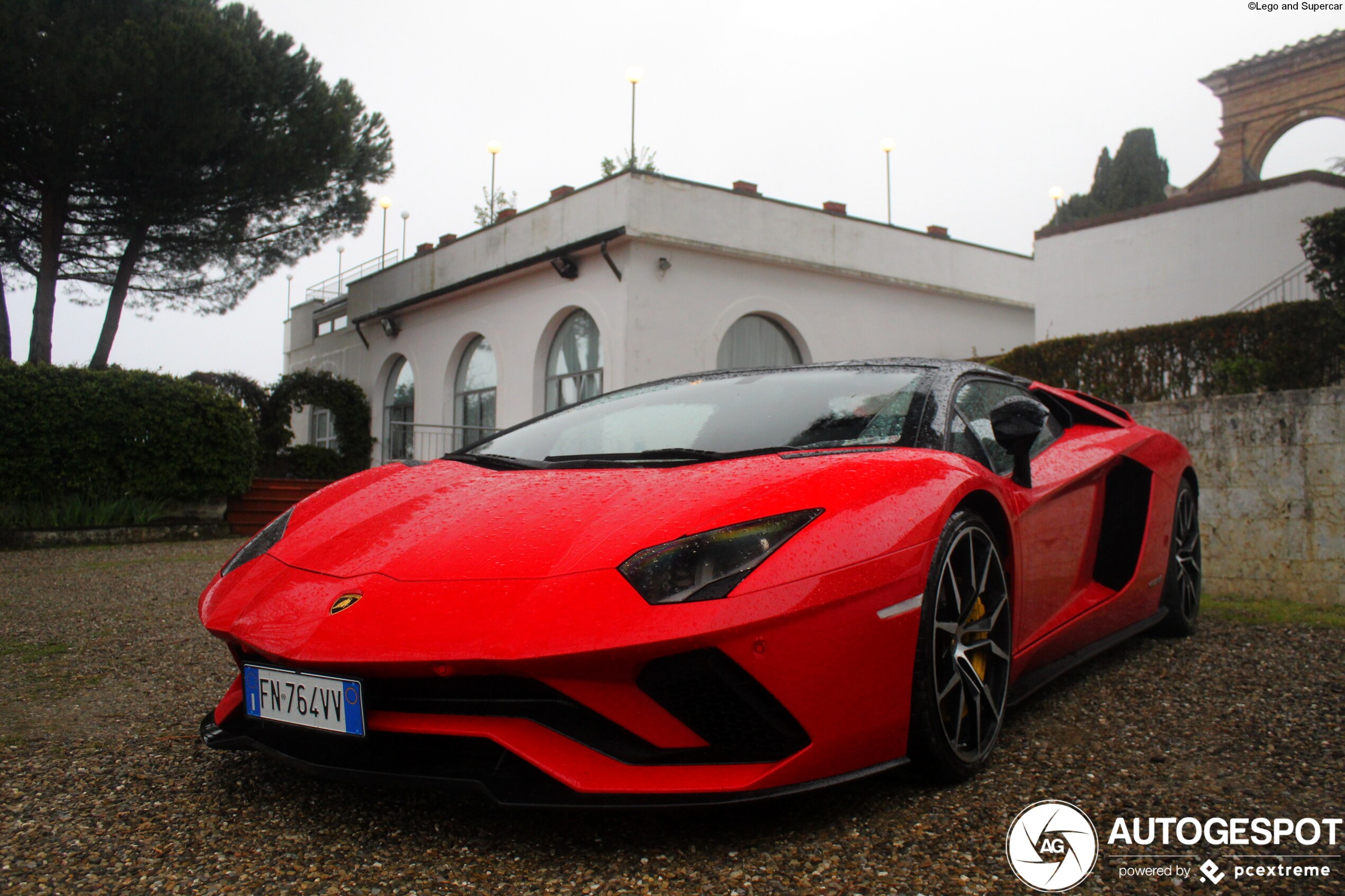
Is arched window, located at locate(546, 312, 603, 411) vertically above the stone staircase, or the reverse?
arched window, located at locate(546, 312, 603, 411)

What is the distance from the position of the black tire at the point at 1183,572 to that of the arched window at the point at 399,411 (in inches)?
635

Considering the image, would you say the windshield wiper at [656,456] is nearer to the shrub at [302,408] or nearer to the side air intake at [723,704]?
the side air intake at [723,704]

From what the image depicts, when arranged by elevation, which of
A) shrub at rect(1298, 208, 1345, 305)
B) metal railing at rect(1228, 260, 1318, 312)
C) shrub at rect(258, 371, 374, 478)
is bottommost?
shrub at rect(258, 371, 374, 478)

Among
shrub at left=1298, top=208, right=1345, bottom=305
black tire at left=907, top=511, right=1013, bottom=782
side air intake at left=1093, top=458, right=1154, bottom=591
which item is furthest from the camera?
shrub at left=1298, top=208, right=1345, bottom=305

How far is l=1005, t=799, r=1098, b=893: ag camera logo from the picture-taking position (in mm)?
1785

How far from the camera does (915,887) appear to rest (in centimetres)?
171

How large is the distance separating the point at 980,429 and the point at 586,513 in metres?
1.32

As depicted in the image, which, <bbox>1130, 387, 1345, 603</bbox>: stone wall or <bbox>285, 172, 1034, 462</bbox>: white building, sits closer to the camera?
<bbox>1130, 387, 1345, 603</bbox>: stone wall

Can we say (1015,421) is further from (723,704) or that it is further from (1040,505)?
(723,704)

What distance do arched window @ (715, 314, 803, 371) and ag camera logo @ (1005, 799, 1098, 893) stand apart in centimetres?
1244

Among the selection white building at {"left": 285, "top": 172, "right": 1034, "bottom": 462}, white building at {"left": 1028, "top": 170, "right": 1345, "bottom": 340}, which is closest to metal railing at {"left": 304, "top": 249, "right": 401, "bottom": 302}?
white building at {"left": 285, "top": 172, "right": 1034, "bottom": 462}

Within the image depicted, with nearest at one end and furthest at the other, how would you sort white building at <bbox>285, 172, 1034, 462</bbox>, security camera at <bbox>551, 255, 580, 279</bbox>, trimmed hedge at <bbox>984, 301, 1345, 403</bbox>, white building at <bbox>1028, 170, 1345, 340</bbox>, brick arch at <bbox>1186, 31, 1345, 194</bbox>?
trimmed hedge at <bbox>984, 301, 1345, 403</bbox>
white building at <bbox>1028, 170, 1345, 340</bbox>
white building at <bbox>285, 172, 1034, 462</bbox>
security camera at <bbox>551, 255, 580, 279</bbox>
brick arch at <bbox>1186, 31, 1345, 194</bbox>

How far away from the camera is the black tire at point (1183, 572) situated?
3936mm

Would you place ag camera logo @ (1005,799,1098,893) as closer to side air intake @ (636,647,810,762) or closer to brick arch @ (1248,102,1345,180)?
side air intake @ (636,647,810,762)
